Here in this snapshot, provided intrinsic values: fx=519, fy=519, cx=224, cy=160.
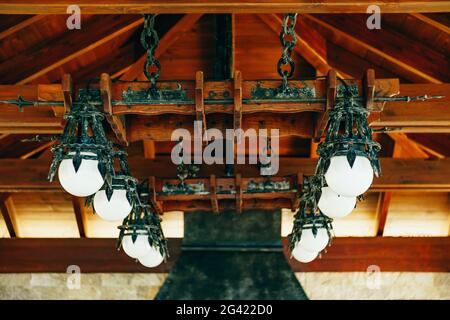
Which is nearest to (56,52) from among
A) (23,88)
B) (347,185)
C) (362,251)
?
(23,88)

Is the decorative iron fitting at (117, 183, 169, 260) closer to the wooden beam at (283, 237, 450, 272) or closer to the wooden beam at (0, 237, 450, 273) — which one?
the wooden beam at (0, 237, 450, 273)

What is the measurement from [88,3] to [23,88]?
175 centimetres

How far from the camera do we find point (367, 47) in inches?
233

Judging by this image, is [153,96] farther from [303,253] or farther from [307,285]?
[307,285]

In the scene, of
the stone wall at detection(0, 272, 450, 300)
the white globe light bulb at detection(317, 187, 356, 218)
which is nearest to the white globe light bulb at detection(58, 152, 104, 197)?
the white globe light bulb at detection(317, 187, 356, 218)

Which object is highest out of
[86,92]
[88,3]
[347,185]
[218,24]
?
[218,24]

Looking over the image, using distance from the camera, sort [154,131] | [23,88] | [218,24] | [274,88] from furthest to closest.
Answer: [218,24] → [23,88] → [154,131] → [274,88]

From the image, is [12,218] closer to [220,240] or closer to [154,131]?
[220,240]

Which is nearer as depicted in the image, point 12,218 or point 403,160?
point 403,160

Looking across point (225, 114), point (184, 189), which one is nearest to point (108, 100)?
point (225, 114)

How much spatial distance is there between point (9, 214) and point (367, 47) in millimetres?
5797

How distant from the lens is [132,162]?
20.8 ft

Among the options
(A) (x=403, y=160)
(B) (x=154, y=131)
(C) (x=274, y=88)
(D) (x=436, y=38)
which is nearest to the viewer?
(C) (x=274, y=88)

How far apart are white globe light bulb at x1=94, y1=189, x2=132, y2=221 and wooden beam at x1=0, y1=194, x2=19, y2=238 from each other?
462cm
